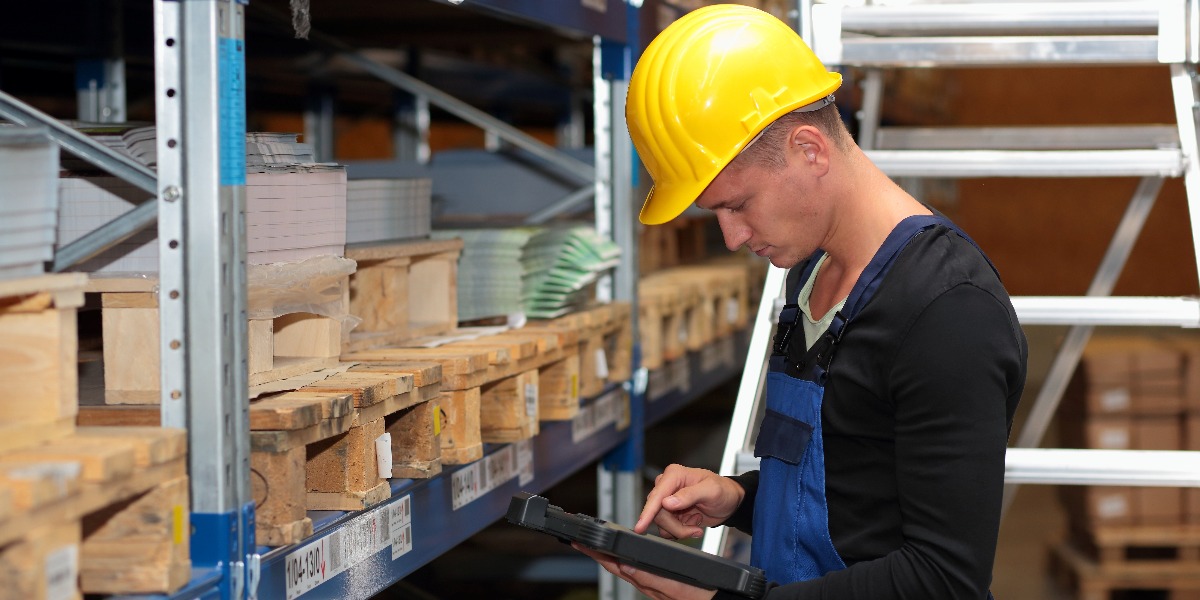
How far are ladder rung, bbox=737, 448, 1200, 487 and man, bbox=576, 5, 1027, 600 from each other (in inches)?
27.9

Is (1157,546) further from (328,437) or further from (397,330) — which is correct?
(328,437)

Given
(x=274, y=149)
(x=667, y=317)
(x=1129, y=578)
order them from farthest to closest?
(x=1129, y=578) < (x=667, y=317) < (x=274, y=149)

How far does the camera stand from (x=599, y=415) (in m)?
3.99

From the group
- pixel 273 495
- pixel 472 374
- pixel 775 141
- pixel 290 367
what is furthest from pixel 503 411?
pixel 775 141

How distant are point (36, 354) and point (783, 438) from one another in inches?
44.2

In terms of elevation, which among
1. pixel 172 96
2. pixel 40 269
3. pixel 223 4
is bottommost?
pixel 40 269

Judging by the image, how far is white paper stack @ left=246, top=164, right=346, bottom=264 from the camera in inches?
100

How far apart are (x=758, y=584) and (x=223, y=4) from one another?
1.20m

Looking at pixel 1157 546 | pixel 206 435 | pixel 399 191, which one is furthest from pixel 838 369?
pixel 1157 546

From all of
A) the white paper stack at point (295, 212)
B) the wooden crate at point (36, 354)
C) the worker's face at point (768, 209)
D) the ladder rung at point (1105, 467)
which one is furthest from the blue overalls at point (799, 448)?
the wooden crate at point (36, 354)

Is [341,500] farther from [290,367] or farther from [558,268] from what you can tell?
[558,268]

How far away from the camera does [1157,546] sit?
6.60 meters

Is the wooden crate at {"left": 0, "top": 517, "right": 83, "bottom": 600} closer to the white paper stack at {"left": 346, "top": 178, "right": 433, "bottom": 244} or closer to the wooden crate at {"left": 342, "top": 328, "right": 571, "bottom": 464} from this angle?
the wooden crate at {"left": 342, "top": 328, "right": 571, "bottom": 464}

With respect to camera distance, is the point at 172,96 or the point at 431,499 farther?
the point at 431,499
